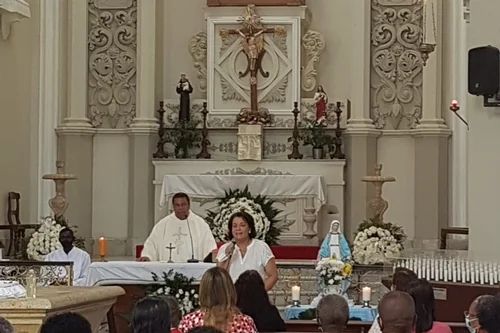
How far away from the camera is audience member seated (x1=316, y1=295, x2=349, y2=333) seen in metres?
5.76

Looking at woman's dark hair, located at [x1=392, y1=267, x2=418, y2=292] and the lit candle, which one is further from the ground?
the lit candle

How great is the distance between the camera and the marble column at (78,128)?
18.2 meters

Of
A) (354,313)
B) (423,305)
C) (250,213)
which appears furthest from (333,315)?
(250,213)

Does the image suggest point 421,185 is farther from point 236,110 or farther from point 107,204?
point 107,204

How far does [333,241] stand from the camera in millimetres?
12125

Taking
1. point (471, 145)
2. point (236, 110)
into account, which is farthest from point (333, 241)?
point (236, 110)

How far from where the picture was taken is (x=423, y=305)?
582 centimetres

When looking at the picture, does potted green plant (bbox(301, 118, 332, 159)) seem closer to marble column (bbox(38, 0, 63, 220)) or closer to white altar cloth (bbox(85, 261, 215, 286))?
marble column (bbox(38, 0, 63, 220))

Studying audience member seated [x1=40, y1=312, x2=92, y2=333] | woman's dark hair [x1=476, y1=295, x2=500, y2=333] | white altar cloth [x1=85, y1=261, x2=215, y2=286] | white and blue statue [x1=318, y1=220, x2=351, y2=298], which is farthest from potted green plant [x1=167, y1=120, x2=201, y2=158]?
audience member seated [x1=40, y1=312, x2=92, y2=333]

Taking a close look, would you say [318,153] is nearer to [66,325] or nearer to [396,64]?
[396,64]

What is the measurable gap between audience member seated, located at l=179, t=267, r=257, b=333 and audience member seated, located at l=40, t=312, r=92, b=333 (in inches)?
78.4

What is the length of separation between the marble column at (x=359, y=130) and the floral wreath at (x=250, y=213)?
4.40ft

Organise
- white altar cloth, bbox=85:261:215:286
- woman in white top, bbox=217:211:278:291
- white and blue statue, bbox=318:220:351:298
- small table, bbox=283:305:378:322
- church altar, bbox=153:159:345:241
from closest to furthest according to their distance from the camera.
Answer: woman in white top, bbox=217:211:278:291 → small table, bbox=283:305:378:322 → white altar cloth, bbox=85:261:215:286 → white and blue statue, bbox=318:220:351:298 → church altar, bbox=153:159:345:241

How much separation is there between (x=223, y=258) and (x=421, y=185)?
8906 millimetres
